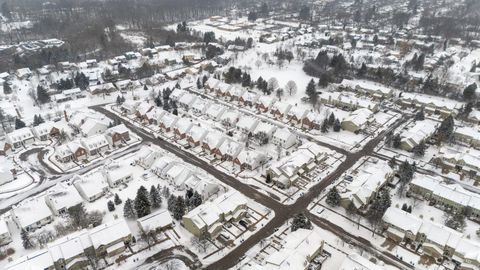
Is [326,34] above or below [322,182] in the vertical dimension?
above

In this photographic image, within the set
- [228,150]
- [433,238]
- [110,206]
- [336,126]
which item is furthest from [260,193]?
[336,126]

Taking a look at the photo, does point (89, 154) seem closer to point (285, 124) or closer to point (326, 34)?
point (285, 124)

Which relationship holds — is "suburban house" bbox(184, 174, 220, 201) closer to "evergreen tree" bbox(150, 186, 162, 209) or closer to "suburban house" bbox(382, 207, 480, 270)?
"evergreen tree" bbox(150, 186, 162, 209)

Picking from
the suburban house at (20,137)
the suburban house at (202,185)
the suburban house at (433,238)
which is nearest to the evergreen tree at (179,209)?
the suburban house at (202,185)

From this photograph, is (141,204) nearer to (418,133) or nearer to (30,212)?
(30,212)

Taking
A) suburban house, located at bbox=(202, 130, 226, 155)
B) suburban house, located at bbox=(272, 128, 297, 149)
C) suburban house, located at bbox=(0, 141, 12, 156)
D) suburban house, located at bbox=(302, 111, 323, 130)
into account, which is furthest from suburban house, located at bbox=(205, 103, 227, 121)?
Result: suburban house, located at bbox=(0, 141, 12, 156)

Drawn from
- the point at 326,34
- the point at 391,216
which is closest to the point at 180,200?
the point at 391,216

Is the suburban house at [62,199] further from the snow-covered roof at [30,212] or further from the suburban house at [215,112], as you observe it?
the suburban house at [215,112]
